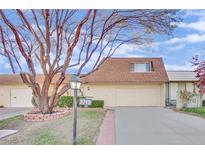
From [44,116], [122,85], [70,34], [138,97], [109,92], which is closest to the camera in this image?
[70,34]

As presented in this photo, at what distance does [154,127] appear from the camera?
8070mm

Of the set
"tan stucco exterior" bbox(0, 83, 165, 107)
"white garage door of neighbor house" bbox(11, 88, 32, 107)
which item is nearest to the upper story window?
"tan stucco exterior" bbox(0, 83, 165, 107)

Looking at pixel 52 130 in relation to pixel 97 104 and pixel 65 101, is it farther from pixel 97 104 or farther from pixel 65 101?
pixel 97 104

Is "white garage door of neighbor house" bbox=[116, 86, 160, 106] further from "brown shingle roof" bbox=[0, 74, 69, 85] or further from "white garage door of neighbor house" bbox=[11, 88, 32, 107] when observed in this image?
"white garage door of neighbor house" bbox=[11, 88, 32, 107]

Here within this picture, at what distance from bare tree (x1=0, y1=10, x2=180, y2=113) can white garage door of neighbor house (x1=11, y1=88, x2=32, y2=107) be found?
0.68m

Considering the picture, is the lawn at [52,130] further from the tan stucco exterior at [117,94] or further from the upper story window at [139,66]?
the upper story window at [139,66]

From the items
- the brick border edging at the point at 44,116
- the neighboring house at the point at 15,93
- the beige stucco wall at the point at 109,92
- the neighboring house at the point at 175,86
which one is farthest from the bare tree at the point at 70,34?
the neighboring house at the point at 175,86

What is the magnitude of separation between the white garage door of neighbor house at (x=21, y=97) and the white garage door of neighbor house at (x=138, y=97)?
2531 mm

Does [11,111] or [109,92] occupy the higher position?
[109,92]

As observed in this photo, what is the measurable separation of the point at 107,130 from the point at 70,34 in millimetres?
2338

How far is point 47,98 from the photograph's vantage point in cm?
891

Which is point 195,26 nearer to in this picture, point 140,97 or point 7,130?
point 140,97

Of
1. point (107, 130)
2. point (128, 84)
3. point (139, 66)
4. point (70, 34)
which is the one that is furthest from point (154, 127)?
point (128, 84)
